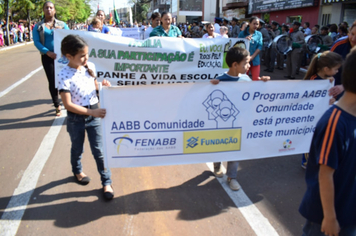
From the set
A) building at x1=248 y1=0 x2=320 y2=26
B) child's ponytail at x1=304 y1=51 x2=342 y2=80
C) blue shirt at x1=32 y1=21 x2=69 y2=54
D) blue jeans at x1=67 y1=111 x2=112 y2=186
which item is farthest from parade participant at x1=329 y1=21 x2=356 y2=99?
building at x1=248 y1=0 x2=320 y2=26

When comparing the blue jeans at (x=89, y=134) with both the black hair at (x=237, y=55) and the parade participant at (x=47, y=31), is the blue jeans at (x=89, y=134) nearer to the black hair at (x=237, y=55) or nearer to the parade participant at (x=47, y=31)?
the black hair at (x=237, y=55)

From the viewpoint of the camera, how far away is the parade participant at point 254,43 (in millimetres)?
6012

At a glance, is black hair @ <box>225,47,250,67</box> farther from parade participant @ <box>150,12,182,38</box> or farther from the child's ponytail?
parade participant @ <box>150,12,182,38</box>

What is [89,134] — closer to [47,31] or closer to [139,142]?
[139,142]

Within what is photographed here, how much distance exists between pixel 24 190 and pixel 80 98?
1427mm

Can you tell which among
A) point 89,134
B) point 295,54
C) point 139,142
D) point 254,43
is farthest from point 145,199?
point 295,54

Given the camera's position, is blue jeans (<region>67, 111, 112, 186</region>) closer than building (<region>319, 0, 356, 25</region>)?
Yes

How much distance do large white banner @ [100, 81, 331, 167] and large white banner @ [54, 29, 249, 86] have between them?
2.45 metres

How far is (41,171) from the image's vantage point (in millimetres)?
3775

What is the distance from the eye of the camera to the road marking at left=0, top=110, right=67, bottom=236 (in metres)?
2.77

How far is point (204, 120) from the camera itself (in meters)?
3.00

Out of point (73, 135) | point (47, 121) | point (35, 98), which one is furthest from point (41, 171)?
point (35, 98)

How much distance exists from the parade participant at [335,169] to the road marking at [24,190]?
8.66 ft

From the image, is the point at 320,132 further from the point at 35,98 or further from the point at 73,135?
the point at 35,98
